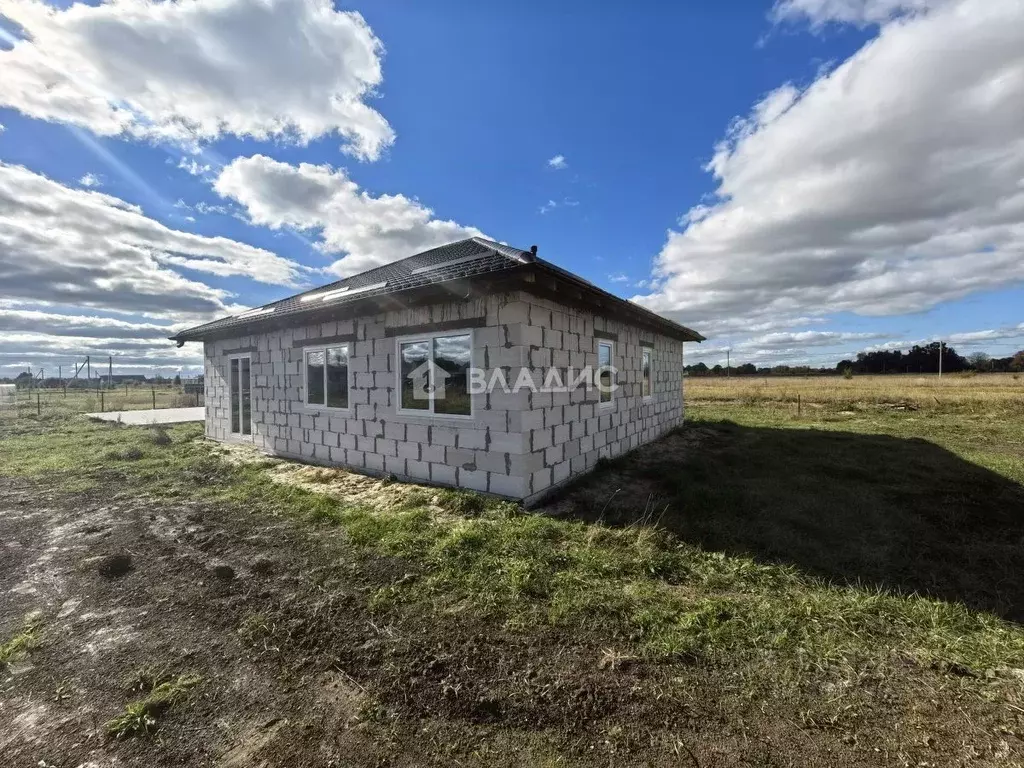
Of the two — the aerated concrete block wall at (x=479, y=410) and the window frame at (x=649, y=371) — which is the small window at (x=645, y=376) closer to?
the window frame at (x=649, y=371)

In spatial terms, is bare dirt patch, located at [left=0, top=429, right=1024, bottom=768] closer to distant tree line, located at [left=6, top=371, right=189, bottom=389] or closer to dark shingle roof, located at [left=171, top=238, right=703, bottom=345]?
dark shingle roof, located at [left=171, top=238, right=703, bottom=345]

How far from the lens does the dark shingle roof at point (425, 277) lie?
5.68 metres

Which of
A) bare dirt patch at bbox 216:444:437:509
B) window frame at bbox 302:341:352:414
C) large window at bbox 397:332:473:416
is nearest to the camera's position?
bare dirt patch at bbox 216:444:437:509

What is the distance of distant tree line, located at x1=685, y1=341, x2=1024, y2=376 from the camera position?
6184 cm

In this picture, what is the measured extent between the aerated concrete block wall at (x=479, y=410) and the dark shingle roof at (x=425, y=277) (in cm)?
50

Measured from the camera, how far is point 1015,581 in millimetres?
3787

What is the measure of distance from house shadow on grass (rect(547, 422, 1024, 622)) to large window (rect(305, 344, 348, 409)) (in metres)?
4.74

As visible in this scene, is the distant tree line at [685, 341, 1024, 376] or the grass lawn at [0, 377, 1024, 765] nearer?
the grass lawn at [0, 377, 1024, 765]

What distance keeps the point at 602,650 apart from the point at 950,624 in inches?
100.0

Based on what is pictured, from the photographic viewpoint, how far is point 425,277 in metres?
6.54

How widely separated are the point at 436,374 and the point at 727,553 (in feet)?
14.7

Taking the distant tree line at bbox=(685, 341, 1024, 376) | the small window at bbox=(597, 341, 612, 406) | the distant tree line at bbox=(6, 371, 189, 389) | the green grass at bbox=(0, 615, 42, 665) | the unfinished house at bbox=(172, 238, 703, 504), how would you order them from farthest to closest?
the distant tree line at bbox=(685, 341, 1024, 376) → the distant tree line at bbox=(6, 371, 189, 389) → the small window at bbox=(597, 341, 612, 406) → the unfinished house at bbox=(172, 238, 703, 504) → the green grass at bbox=(0, 615, 42, 665)

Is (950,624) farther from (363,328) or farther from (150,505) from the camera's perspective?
(150,505)

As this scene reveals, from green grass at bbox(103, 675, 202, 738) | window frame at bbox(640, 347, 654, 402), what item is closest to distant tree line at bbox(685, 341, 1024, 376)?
window frame at bbox(640, 347, 654, 402)
